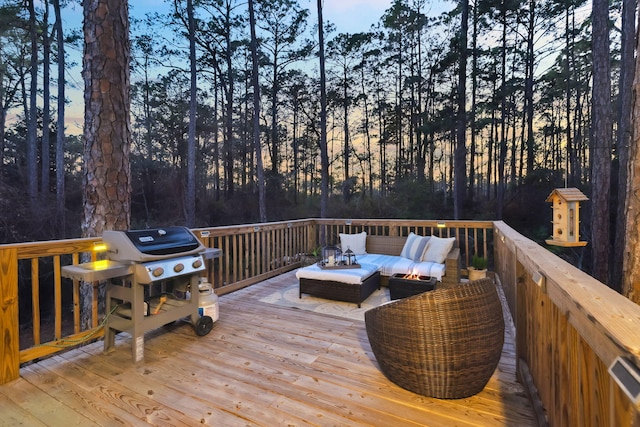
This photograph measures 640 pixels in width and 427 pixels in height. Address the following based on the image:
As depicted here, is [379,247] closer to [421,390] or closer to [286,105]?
[421,390]

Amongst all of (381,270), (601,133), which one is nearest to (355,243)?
(381,270)

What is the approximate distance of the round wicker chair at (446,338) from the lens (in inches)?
73.8

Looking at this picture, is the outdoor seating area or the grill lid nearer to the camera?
the grill lid

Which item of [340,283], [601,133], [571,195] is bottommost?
[340,283]

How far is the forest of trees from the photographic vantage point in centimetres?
995

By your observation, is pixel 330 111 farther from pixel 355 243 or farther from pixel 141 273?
pixel 141 273

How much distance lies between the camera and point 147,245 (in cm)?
249

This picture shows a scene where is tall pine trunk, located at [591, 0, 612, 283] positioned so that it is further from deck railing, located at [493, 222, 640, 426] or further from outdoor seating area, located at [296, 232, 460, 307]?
deck railing, located at [493, 222, 640, 426]

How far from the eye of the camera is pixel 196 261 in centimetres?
280

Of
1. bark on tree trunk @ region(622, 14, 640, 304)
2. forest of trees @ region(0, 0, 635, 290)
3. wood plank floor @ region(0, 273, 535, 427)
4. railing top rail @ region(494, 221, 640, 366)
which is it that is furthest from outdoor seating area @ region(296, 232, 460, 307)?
forest of trees @ region(0, 0, 635, 290)

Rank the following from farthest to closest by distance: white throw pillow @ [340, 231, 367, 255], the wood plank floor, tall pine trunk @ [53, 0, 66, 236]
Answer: tall pine trunk @ [53, 0, 66, 236], white throw pillow @ [340, 231, 367, 255], the wood plank floor

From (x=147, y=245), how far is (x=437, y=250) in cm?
351

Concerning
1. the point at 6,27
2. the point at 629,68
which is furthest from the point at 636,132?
the point at 6,27

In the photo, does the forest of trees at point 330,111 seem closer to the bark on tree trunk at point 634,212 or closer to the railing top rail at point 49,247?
the railing top rail at point 49,247
